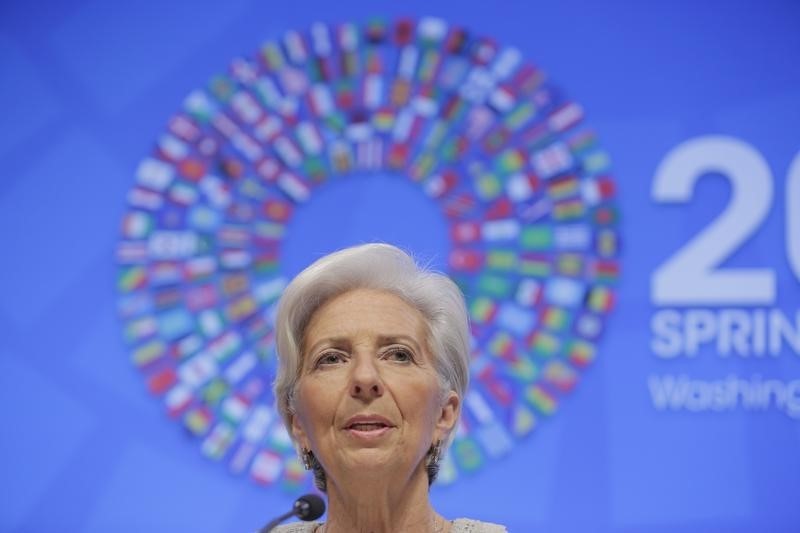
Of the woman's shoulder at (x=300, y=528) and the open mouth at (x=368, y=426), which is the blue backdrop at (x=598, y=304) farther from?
the open mouth at (x=368, y=426)

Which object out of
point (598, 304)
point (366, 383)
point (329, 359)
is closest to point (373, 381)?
point (366, 383)

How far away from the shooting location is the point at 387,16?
2947mm

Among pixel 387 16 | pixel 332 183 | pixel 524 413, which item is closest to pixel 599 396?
pixel 524 413

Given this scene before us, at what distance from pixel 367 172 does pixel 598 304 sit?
697 mm

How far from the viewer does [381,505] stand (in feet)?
5.40

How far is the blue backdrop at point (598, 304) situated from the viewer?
9.05ft

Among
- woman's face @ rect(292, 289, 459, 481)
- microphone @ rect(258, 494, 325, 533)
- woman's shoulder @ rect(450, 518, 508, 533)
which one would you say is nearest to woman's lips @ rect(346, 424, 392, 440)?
woman's face @ rect(292, 289, 459, 481)

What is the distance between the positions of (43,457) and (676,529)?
1622 millimetres

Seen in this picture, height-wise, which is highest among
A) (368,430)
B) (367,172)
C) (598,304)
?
(367,172)

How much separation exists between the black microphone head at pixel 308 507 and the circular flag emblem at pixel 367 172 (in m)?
1.20

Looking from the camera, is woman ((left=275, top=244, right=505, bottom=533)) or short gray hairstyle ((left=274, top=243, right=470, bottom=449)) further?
short gray hairstyle ((left=274, top=243, right=470, bottom=449))

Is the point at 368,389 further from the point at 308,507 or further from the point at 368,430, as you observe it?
the point at 308,507

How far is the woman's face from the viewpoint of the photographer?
159 centimetres

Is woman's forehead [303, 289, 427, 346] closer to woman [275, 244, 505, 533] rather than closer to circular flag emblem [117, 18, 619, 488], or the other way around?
woman [275, 244, 505, 533]
